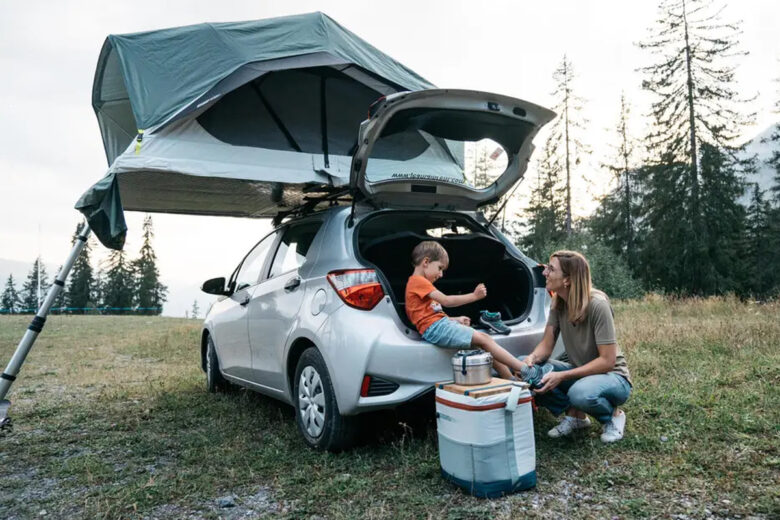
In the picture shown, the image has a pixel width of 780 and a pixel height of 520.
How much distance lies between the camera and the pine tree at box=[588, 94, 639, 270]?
122 ft

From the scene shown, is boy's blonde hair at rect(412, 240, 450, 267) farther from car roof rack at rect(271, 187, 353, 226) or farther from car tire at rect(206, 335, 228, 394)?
car tire at rect(206, 335, 228, 394)

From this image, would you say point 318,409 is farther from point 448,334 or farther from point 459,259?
point 459,259

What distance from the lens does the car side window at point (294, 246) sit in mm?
4301

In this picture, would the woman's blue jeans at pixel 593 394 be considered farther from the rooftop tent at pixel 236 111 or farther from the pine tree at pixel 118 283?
the pine tree at pixel 118 283

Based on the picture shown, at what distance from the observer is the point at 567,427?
3.75 m

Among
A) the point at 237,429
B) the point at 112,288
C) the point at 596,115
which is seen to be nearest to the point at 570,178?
the point at 596,115

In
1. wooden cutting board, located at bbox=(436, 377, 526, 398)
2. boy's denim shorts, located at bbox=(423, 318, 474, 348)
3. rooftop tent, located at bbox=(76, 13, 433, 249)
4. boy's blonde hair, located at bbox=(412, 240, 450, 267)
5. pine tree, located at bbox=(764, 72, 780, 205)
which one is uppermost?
pine tree, located at bbox=(764, 72, 780, 205)


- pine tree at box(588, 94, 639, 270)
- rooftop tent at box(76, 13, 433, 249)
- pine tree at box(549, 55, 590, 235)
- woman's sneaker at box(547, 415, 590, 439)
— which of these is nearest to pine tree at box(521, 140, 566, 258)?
pine tree at box(549, 55, 590, 235)

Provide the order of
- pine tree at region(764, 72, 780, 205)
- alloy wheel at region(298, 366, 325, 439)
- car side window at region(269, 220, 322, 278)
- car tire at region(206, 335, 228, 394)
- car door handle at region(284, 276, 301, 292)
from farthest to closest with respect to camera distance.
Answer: pine tree at region(764, 72, 780, 205), car tire at region(206, 335, 228, 394), car side window at region(269, 220, 322, 278), car door handle at region(284, 276, 301, 292), alloy wheel at region(298, 366, 325, 439)

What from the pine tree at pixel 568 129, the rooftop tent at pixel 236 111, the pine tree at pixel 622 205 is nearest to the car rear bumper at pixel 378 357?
the rooftop tent at pixel 236 111

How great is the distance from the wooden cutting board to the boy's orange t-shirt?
0.48 m

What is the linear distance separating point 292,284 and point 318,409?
91 centimetres

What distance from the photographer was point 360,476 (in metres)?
3.28

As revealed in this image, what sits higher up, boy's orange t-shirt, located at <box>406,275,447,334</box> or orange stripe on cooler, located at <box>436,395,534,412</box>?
boy's orange t-shirt, located at <box>406,275,447,334</box>
